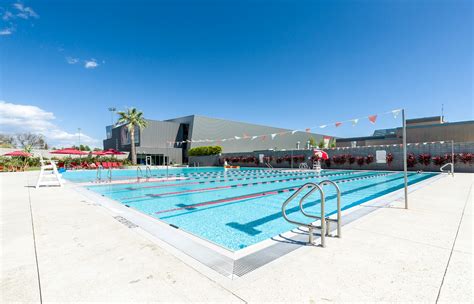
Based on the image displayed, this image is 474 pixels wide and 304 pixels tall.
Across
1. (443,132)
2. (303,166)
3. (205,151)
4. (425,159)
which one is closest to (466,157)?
(425,159)

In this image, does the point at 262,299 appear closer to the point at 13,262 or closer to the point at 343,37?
the point at 13,262

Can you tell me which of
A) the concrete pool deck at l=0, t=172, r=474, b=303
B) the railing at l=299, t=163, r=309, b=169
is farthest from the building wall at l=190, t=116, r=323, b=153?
the concrete pool deck at l=0, t=172, r=474, b=303

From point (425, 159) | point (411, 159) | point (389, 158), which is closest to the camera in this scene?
point (425, 159)

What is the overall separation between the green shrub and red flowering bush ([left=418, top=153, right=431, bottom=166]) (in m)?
24.0

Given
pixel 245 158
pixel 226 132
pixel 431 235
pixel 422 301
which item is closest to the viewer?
pixel 422 301

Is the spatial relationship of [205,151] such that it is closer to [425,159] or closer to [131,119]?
[131,119]

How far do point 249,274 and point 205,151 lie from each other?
33056 millimetres

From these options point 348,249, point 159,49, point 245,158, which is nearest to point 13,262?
point 348,249

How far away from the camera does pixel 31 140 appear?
56344 millimetres

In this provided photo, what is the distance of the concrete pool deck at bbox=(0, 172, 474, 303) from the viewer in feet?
5.96

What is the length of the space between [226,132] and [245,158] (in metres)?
12.1

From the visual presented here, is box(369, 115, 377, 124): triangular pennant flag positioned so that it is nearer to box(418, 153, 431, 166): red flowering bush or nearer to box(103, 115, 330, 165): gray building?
box(418, 153, 431, 166): red flowering bush

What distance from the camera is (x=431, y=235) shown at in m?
3.13

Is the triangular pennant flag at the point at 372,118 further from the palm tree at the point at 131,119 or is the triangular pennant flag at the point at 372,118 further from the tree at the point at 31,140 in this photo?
the tree at the point at 31,140
